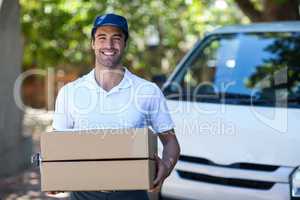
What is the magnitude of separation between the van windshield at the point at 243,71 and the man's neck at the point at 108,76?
1.89 meters

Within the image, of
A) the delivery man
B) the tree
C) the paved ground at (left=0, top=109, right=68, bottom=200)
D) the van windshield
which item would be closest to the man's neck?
the delivery man

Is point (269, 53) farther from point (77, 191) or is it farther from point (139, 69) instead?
point (139, 69)

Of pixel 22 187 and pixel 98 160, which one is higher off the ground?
pixel 98 160

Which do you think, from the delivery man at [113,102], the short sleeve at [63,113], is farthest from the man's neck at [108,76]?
the short sleeve at [63,113]

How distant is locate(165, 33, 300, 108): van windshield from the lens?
200 inches

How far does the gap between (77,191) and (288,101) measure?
7.85 ft

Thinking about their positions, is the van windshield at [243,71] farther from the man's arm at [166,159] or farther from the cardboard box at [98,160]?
the cardboard box at [98,160]

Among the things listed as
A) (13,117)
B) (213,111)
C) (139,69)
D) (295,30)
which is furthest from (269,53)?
(139,69)

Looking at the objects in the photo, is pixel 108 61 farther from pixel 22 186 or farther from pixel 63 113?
pixel 22 186

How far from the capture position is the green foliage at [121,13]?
9.79 m

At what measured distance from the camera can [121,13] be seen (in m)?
10.2

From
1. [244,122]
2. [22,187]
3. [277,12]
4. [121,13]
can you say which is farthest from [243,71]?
[121,13]

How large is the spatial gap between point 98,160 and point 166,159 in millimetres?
383

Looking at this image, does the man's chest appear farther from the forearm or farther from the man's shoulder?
the forearm
